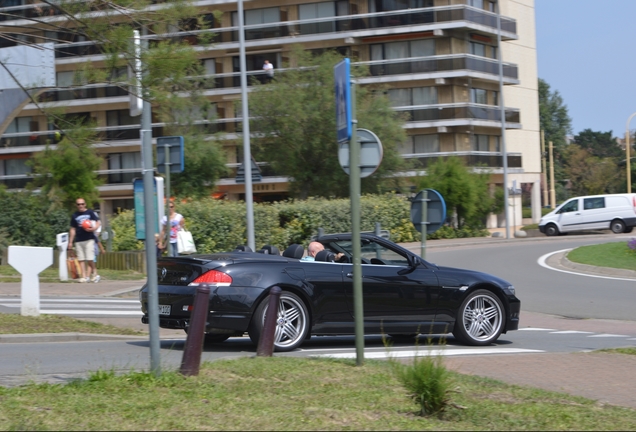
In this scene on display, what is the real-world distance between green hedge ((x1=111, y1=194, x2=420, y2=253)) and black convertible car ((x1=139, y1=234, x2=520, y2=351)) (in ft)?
57.2

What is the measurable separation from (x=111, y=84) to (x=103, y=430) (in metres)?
5.62

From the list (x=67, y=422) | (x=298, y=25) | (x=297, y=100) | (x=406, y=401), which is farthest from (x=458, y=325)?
(x=298, y=25)

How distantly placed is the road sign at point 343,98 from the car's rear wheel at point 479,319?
4129 mm

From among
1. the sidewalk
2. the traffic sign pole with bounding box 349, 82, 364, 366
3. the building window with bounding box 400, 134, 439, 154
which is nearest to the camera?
the sidewalk

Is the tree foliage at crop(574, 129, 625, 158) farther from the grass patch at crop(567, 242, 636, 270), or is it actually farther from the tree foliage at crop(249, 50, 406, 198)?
the grass patch at crop(567, 242, 636, 270)

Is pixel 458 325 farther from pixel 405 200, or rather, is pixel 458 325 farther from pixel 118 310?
pixel 405 200

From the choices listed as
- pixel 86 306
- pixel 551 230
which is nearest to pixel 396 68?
pixel 551 230

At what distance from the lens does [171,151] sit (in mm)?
18672

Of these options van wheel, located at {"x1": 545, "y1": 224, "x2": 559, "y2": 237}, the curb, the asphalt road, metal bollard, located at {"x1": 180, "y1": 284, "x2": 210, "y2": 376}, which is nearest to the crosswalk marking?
the curb

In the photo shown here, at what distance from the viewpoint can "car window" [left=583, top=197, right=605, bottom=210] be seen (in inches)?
1805

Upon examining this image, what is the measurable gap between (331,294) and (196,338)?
11.8 ft

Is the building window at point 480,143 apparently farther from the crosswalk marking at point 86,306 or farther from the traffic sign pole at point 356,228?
the traffic sign pole at point 356,228

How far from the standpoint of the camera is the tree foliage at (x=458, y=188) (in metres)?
46.2

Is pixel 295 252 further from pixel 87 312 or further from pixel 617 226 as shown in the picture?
pixel 617 226
